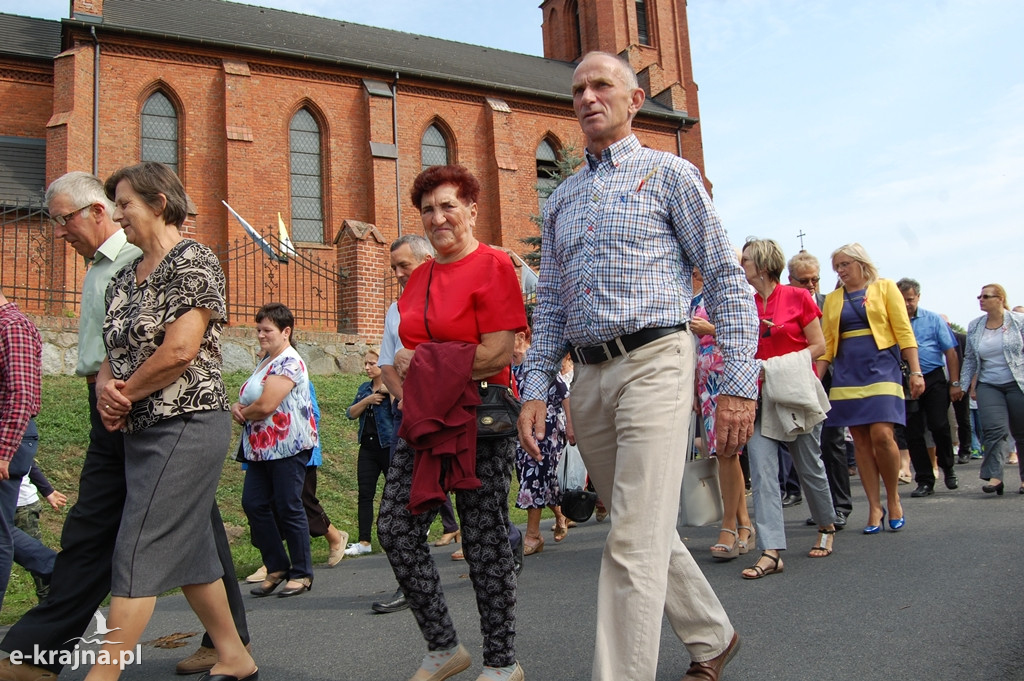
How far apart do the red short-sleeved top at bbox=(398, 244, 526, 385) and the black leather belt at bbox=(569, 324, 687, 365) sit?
0.53 meters

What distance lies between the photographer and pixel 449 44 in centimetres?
3638

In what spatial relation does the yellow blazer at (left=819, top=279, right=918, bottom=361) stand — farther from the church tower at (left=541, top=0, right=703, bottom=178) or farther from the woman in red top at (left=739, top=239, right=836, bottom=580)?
the church tower at (left=541, top=0, right=703, bottom=178)

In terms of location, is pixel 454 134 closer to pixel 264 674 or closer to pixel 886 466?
pixel 886 466

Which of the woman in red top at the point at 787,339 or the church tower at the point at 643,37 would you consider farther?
the church tower at the point at 643,37

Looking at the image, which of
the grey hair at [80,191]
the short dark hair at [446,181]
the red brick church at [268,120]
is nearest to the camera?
the short dark hair at [446,181]

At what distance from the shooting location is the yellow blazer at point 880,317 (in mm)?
6637

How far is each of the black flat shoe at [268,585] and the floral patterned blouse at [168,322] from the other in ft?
9.30

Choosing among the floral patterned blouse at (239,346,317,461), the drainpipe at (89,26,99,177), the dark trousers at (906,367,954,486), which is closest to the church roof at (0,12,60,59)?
the drainpipe at (89,26,99,177)

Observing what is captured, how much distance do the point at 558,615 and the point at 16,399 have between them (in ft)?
10.3

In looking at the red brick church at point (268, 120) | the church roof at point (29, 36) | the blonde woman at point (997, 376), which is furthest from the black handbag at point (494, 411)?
the church roof at point (29, 36)

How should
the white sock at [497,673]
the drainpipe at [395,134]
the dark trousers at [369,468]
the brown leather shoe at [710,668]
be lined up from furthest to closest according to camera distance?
the drainpipe at [395,134], the dark trousers at [369,468], the white sock at [497,673], the brown leather shoe at [710,668]

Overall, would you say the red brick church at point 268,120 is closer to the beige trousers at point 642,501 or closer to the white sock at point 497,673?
the white sock at point 497,673

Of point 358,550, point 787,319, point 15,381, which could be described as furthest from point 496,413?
point 358,550

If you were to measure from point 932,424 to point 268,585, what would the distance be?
731 centimetres
